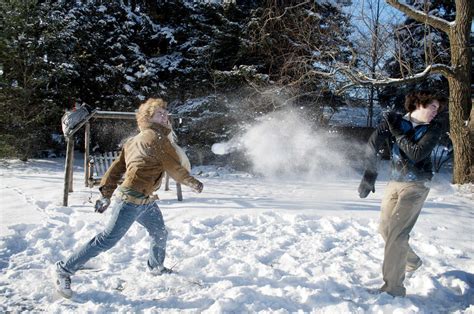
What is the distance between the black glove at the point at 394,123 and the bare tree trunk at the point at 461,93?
7.85 metres

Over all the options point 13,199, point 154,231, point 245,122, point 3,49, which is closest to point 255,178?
point 245,122

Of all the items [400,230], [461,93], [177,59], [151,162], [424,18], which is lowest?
[400,230]

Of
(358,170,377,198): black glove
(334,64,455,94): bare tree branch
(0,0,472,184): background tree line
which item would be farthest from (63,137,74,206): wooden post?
(334,64,455,94): bare tree branch

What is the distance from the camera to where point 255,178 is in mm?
11188

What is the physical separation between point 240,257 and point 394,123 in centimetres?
229

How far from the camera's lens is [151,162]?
3225mm

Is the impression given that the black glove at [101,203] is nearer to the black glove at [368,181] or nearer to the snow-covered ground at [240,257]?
the snow-covered ground at [240,257]

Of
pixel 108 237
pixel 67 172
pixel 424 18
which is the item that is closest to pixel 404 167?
pixel 108 237

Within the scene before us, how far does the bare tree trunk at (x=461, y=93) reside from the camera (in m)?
9.47

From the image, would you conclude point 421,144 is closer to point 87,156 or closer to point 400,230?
point 400,230

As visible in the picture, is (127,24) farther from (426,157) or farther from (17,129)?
(426,157)

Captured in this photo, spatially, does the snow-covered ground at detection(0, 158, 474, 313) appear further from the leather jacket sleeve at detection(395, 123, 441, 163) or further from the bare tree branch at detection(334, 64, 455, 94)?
the bare tree branch at detection(334, 64, 455, 94)

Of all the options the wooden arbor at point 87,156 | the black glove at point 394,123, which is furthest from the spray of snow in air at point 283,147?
the black glove at point 394,123

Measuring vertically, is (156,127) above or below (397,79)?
below
